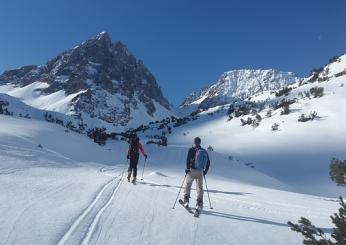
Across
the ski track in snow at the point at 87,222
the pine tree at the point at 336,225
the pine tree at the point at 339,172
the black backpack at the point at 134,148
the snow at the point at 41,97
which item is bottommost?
the ski track in snow at the point at 87,222

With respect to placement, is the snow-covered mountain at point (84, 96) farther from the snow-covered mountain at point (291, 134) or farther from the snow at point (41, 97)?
the snow-covered mountain at point (291, 134)

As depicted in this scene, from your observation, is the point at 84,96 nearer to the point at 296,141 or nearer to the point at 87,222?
the point at 296,141

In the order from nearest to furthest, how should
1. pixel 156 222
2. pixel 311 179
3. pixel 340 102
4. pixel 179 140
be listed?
1. pixel 156 222
2. pixel 311 179
3. pixel 340 102
4. pixel 179 140

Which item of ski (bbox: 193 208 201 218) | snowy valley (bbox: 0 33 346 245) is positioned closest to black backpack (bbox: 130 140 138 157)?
snowy valley (bbox: 0 33 346 245)

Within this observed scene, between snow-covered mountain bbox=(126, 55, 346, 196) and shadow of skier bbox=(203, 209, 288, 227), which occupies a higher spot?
snow-covered mountain bbox=(126, 55, 346, 196)

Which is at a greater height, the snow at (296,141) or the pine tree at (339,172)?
the snow at (296,141)

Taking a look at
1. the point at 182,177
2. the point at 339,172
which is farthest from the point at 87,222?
the point at 182,177

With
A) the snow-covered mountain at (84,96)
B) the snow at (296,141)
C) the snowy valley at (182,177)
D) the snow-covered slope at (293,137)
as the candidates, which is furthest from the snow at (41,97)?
the snow at (296,141)

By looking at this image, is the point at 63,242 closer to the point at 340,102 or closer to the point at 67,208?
the point at 67,208

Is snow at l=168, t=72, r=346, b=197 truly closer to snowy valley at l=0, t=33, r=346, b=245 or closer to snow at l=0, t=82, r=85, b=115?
snowy valley at l=0, t=33, r=346, b=245

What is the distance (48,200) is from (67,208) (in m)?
0.97

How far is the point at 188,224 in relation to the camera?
8812 millimetres

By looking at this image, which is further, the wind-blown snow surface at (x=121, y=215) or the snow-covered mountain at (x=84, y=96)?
the snow-covered mountain at (x=84, y=96)

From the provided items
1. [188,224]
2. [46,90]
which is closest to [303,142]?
[188,224]
